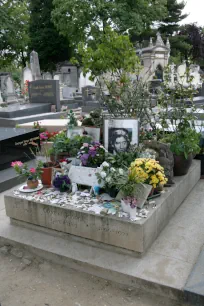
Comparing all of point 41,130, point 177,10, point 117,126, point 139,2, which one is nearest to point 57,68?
point 139,2

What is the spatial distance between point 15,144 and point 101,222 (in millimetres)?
3880

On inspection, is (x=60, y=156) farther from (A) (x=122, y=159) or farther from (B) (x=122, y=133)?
(A) (x=122, y=159)

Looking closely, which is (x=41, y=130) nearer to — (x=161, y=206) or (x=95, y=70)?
(x=95, y=70)

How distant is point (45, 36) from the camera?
110ft

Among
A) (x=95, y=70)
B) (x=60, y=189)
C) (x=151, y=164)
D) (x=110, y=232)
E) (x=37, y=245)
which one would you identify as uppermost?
(x=95, y=70)

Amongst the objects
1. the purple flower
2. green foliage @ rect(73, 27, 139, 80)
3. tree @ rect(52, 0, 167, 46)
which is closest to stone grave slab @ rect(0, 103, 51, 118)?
green foliage @ rect(73, 27, 139, 80)

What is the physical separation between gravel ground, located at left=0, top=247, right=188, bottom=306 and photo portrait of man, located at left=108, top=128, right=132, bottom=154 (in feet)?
6.40

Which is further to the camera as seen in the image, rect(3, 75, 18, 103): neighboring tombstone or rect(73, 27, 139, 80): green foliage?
rect(3, 75, 18, 103): neighboring tombstone

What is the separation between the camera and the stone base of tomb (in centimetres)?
322

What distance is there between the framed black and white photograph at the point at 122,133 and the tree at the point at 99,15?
22844 millimetres

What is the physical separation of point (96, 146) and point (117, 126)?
19.0 inches

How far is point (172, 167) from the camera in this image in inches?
173

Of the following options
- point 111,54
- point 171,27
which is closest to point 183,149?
point 111,54

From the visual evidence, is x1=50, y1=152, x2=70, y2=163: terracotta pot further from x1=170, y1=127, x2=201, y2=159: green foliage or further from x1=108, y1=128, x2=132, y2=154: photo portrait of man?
x1=170, y1=127, x2=201, y2=159: green foliage
